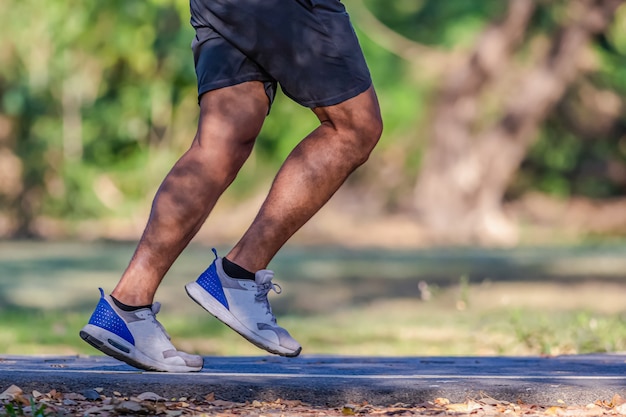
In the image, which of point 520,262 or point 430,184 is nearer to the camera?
point 520,262

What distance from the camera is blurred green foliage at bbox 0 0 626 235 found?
20.8 meters

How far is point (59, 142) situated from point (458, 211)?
21.6 ft

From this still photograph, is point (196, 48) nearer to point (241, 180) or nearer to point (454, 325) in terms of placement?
point (454, 325)

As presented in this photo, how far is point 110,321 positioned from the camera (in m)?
4.01

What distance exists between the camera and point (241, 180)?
2312 cm

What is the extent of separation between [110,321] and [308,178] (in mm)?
741

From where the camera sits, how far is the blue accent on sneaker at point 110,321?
3994 mm

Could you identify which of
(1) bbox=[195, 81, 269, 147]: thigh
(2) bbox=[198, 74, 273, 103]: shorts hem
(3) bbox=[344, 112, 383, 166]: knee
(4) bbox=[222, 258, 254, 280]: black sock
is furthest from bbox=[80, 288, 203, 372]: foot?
(3) bbox=[344, 112, 383, 166]: knee

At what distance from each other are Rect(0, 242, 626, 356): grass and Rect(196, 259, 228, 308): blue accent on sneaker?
2848 mm

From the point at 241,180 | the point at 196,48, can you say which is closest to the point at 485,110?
the point at 241,180

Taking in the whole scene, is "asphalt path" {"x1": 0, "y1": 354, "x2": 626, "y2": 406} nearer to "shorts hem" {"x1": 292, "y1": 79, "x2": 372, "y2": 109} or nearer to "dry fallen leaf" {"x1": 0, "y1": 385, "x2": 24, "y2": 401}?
"dry fallen leaf" {"x1": 0, "y1": 385, "x2": 24, "y2": 401}

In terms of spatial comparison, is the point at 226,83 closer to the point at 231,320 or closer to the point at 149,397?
the point at 231,320

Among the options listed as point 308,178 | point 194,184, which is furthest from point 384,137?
point 194,184

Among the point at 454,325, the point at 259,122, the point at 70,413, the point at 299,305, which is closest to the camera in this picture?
the point at 70,413
